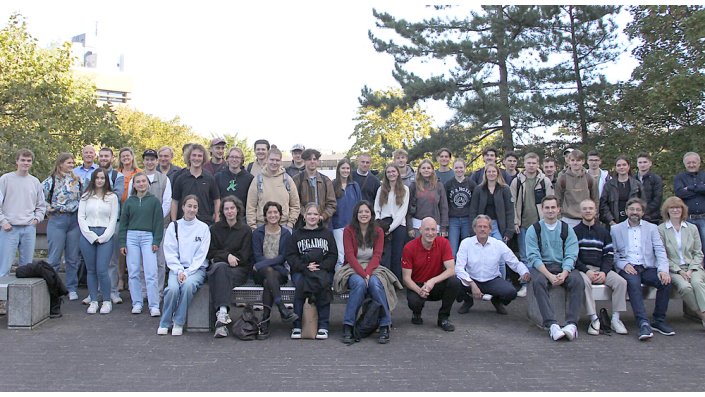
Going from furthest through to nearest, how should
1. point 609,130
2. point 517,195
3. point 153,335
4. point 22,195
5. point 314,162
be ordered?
point 609,130 < point 517,195 < point 314,162 < point 22,195 < point 153,335

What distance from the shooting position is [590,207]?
23.6ft

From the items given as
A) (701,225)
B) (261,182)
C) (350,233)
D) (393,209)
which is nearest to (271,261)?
(350,233)

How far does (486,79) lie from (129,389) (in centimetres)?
1668

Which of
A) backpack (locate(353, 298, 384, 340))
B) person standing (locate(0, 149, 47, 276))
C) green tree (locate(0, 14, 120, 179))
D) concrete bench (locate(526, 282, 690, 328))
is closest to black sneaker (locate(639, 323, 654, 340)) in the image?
concrete bench (locate(526, 282, 690, 328))

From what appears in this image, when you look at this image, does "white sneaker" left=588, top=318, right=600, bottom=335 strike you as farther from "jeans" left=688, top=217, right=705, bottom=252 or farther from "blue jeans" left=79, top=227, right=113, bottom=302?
"blue jeans" left=79, top=227, right=113, bottom=302

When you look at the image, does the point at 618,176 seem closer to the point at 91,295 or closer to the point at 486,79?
the point at 91,295

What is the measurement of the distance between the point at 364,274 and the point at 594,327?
2666 mm

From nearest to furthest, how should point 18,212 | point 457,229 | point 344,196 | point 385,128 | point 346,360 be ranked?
point 346,360, point 18,212, point 344,196, point 457,229, point 385,128

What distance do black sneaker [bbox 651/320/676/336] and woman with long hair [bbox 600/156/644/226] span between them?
1.85 metres

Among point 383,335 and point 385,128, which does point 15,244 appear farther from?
point 385,128

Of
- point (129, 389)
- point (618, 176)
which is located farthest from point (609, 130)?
point (129, 389)

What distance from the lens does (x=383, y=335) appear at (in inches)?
251

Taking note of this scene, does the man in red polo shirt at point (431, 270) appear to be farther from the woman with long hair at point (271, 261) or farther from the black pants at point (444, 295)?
the woman with long hair at point (271, 261)

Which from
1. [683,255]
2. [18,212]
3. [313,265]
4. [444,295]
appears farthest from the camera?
[18,212]
